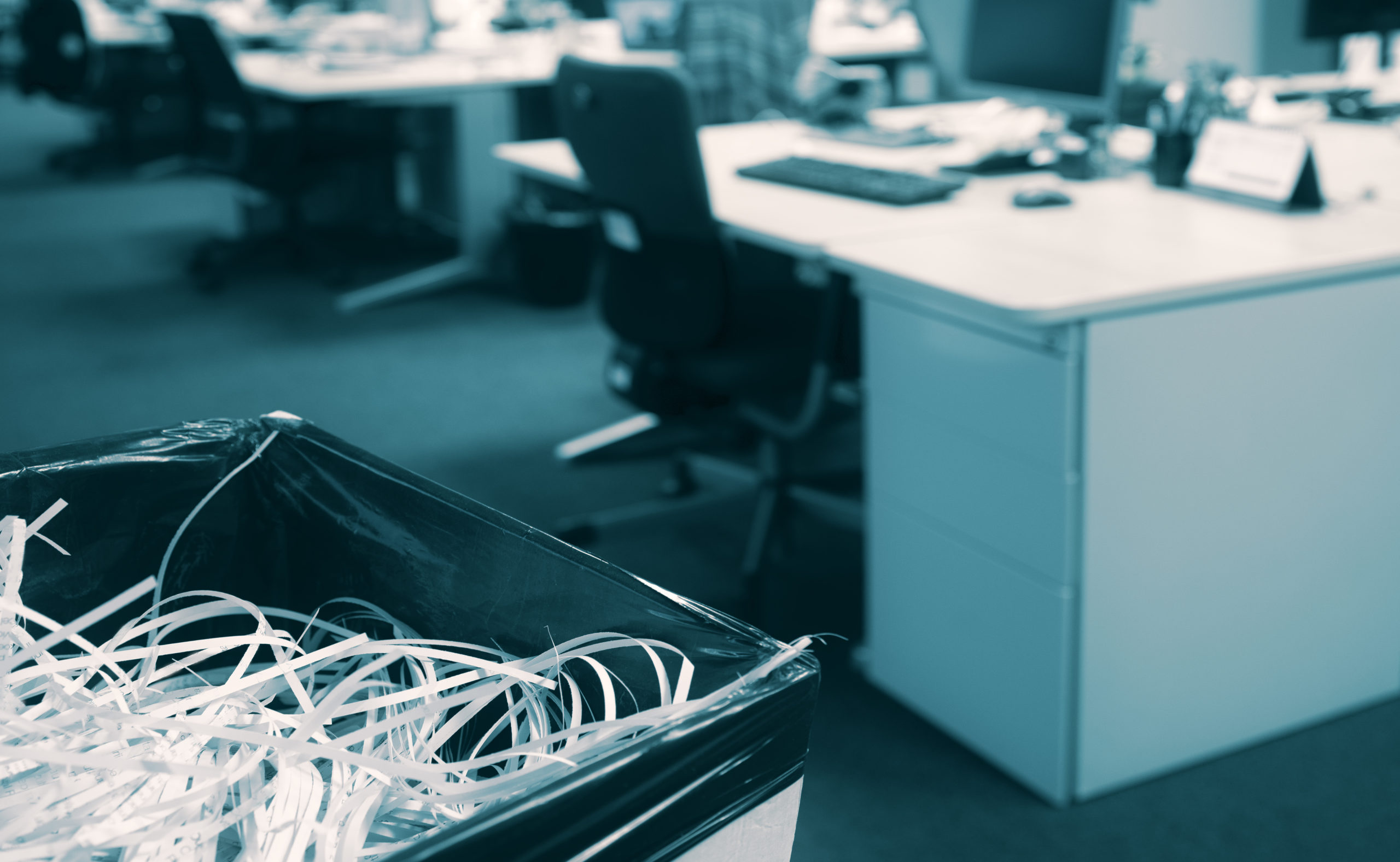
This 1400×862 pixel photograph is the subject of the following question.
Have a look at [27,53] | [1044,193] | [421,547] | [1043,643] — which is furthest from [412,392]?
[27,53]

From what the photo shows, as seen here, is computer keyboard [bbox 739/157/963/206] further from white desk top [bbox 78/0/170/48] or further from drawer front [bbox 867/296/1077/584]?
white desk top [bbox 78/0/170/48]

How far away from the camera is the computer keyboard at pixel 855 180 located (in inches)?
76.9

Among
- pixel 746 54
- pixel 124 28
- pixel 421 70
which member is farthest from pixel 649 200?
pixel 124 28

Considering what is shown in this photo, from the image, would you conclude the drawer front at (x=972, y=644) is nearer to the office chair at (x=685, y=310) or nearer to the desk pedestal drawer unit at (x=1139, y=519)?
the desk pedestal drawer unit at (x=1139, y=519)

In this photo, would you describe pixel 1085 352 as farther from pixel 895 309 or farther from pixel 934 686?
pixel 934 686

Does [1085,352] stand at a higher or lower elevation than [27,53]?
lower

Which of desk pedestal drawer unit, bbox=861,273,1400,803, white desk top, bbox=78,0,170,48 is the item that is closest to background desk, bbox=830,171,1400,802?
desk pedestal drawer unit, bbox=861,273,1400,803

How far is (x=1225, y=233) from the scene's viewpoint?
1.66 meters

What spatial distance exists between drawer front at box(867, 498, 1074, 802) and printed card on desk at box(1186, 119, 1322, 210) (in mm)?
714

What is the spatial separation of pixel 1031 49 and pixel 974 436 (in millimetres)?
1079

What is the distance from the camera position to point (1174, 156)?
2008 millimetres

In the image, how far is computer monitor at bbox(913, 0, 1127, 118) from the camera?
2121mm

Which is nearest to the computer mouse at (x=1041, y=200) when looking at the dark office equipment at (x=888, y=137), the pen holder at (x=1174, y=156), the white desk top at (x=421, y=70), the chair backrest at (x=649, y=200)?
the pen holder at (x=1174, y=156)

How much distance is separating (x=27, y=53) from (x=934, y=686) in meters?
5.87
